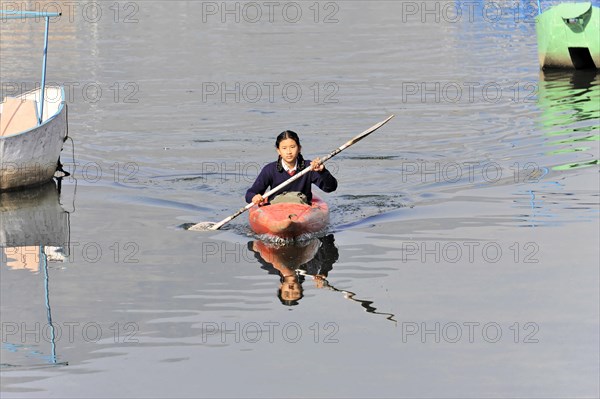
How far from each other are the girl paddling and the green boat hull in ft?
59.4

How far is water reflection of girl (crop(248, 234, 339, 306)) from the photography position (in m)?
14.0

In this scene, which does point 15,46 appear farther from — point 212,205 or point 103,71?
point 212,205

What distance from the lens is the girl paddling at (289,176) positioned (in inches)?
639

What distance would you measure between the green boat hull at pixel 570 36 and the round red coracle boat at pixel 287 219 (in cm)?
1844

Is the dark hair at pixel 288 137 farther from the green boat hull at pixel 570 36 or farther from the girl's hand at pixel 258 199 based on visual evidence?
the green boat hull at pixel 570 36

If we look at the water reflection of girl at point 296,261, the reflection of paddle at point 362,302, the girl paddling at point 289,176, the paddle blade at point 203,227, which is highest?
the girl paddling at point 289,176

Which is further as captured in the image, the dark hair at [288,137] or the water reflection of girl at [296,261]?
the dark hair at [288,137]

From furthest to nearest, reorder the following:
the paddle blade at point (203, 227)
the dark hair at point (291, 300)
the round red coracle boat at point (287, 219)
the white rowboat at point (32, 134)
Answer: the white rowboat at point (32, 134)
the paddle blade at point (203, 227)
the round red coracle boat at point (287, 219)
the dark hair at point (291, 300)

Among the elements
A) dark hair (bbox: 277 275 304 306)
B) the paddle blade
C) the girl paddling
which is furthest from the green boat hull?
dark hair (bbox: 277 275 304 306)

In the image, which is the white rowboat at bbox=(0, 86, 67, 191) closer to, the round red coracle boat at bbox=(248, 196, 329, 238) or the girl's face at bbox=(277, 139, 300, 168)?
the round red coracle boat at bbox=(248, 196, 329, 238)

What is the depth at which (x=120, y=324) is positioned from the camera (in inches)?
498

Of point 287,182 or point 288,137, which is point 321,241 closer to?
point 287,182

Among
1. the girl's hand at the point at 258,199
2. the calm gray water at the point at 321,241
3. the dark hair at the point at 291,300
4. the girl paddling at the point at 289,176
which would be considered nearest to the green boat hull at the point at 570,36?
the calm gray water at the point at 321,241

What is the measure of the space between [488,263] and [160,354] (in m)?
4.97
